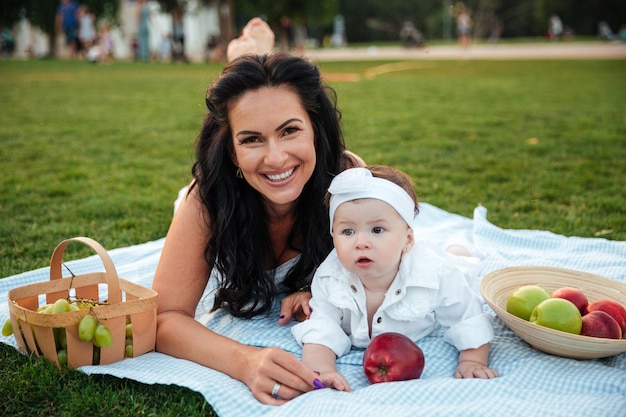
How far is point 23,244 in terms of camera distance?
13.9ft

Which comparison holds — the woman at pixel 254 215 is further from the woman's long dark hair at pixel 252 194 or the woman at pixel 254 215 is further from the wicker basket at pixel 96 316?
the wicker basket at pixel 96 316

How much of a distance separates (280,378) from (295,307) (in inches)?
27.4

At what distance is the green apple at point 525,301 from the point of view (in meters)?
2.69

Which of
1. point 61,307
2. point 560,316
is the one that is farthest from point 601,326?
point 61,307

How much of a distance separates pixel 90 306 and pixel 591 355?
2008mm

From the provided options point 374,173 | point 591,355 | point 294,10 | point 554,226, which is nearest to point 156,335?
point 374,173

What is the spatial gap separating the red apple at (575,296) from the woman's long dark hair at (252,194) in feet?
3.62

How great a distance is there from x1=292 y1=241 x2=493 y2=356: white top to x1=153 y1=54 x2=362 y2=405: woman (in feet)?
0.73

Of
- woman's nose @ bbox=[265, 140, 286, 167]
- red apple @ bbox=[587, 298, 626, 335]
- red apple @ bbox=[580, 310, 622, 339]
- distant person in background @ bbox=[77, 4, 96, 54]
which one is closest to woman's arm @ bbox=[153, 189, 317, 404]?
woman's nose @ bbox=[265, 140, 286, 167]

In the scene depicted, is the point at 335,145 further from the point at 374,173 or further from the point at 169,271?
the point at 169,271

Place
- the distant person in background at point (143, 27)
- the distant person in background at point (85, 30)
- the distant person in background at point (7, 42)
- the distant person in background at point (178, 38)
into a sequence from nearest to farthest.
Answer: the distant person in background at point (85, 30) < the distant person in background at point (143, 27) < the distant person in background at point (178, 38) < the distant person in background at point (7, 42)

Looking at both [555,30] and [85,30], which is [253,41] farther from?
[555,30]

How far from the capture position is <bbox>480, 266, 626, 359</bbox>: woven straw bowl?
2.41 meters

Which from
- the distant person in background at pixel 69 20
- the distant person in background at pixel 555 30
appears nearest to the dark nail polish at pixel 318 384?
the distant person in background at pixel 69 20
